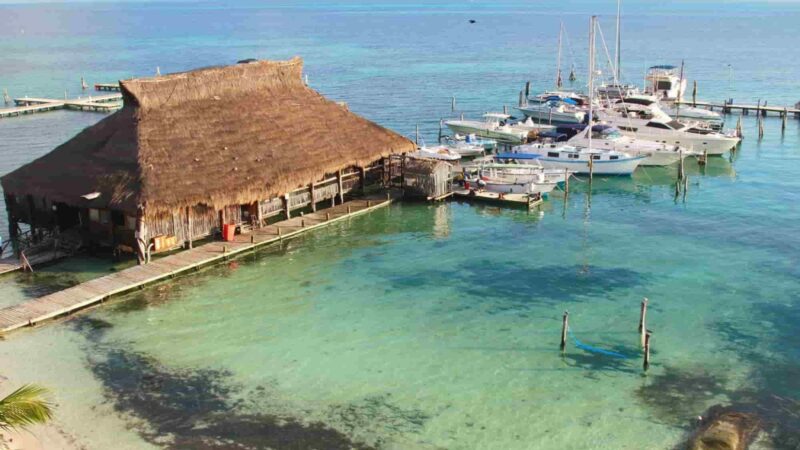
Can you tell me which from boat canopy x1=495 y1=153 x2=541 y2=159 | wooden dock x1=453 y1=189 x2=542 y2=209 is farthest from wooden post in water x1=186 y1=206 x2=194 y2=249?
boat canopy x1=495 y1=153 x2=541 y2=159

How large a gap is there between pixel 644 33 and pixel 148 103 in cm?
15726

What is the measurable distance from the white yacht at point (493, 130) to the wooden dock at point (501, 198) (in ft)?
43.1

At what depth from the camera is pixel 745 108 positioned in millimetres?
65188

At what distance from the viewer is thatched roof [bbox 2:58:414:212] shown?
94.8 feet

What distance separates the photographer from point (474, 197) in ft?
130

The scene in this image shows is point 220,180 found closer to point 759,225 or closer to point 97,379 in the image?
point 97,379

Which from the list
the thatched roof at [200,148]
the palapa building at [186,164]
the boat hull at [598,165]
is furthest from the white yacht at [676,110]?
the palapa building at [186,164]

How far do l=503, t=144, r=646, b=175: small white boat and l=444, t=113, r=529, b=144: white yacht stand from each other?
6849 millimetres

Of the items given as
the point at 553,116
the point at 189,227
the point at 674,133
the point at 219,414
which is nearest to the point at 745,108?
the point at 553,116

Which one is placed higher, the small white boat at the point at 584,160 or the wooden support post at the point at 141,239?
the small white boat at the point at 584,160

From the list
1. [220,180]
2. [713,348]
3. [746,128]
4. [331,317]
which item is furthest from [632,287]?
[746,128]

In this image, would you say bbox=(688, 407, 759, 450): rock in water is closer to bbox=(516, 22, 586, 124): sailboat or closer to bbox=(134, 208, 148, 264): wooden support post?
bbox=(134, 208, 148, 264): wooden support post

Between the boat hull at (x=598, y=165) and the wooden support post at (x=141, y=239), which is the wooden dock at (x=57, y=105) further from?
the wooden support post at (x=141, y=239)

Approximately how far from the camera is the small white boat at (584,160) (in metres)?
44.5
